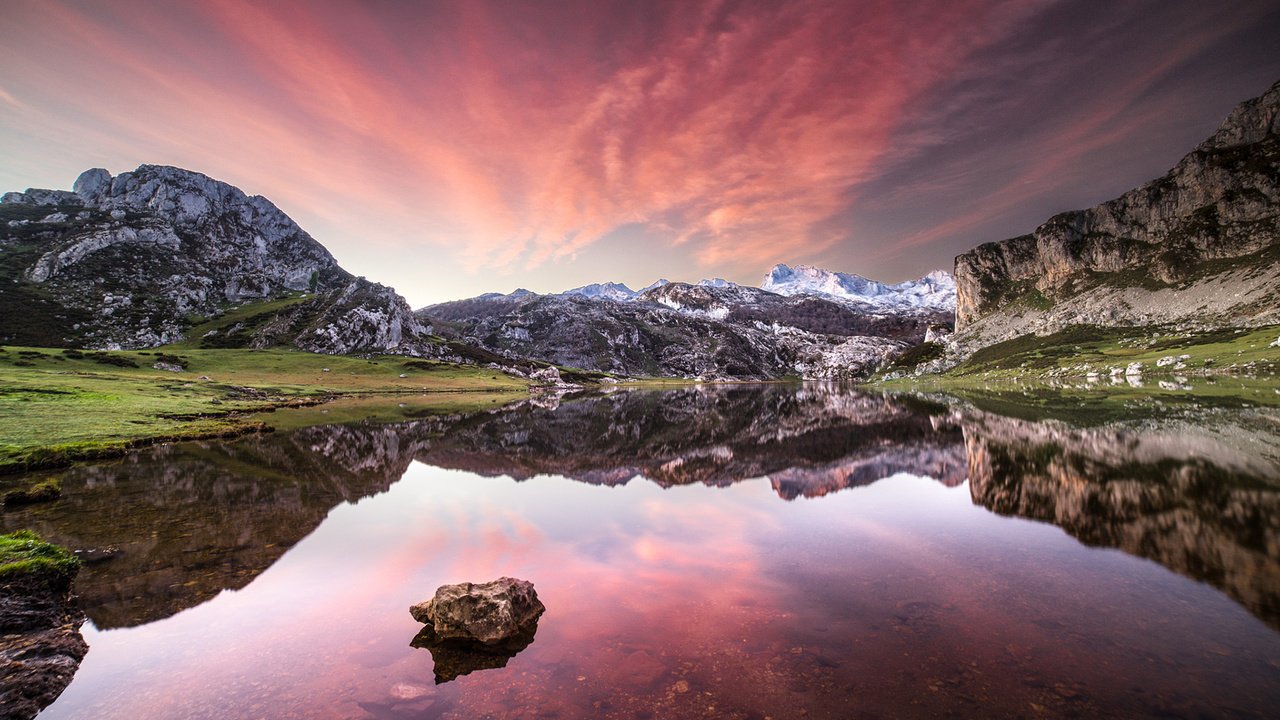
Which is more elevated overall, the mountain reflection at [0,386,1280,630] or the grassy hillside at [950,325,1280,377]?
the grassy hillside at [950,325,1280,377]

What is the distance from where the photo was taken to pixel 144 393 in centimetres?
7712

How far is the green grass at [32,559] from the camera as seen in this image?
1523 cm

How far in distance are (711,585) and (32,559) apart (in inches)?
868

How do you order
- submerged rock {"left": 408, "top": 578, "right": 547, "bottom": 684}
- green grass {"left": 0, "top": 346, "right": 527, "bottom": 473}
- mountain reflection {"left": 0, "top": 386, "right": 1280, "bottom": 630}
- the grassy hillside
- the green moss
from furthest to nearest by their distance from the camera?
1. the grassy hillside
2. green grass {"left": 0, "top": 346, "right": 527, "bottom": 473}
3. the green moss
4. mountain reflection {"left": 0, "top": 386, "right": 1280, "bottom": 630}
5. submerged rock {"left": 408, "top": 578, "right": 547, "bottom": 684}

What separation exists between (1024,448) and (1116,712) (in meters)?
37.9

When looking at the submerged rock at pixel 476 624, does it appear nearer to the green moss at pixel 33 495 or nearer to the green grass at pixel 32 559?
the green grass at pixel 32 559

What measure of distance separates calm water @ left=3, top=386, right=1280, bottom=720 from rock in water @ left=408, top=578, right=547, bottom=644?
0.66 metres

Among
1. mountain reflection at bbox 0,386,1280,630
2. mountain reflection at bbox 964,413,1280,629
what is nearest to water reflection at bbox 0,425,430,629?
mountain reflection at bbox 0,386,1280,630

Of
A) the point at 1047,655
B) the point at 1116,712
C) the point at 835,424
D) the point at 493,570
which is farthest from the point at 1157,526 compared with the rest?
the point at 835,424

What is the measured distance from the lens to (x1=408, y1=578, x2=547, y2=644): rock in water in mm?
12836

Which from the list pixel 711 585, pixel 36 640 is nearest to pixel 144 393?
pixel 36 640

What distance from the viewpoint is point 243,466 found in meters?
36.3

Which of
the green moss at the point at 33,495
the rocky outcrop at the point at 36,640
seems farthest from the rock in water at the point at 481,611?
the green moss at the point at 33,495

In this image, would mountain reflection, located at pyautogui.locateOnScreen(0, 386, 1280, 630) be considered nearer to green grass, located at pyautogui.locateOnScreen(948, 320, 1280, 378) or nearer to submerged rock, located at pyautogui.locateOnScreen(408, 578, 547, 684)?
submerged rock, located at pyautogui.locateOnScreen(408, 578, 547, 684)
